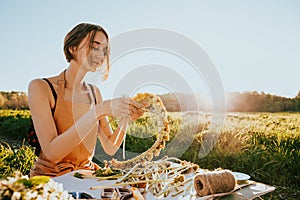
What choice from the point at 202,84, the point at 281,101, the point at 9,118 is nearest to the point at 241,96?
the point at 281,101

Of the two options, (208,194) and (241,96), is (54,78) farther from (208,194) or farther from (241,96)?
(241,96)

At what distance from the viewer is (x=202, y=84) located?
80.7 inches

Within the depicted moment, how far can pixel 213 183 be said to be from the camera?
145cm

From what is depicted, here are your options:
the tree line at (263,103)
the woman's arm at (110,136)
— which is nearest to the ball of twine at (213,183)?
the woman's arm at (110,136)

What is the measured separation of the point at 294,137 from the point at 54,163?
3.56 metres

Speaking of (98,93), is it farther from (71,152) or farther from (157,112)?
(157,112)

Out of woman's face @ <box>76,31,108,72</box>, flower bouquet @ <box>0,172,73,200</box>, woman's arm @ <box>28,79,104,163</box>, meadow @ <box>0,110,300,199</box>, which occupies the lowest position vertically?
meadow @ <box>0,110,300,199</box>

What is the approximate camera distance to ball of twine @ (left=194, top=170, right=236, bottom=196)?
144 cm

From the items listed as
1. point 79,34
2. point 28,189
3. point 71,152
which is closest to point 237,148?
point 71,152

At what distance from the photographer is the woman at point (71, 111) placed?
1.77 m

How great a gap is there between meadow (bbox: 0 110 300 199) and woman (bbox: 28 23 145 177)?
6.36 feet

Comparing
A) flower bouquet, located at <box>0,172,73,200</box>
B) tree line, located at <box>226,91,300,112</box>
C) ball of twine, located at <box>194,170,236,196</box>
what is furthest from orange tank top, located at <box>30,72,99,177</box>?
tree line, located at <box>226,91,300,112</box>

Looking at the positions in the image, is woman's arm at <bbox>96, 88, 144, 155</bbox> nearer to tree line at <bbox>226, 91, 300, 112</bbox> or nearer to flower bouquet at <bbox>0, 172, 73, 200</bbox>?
flower bouquet at <bbox>0, 172, 73, 200</bbox>

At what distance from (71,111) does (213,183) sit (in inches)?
33.6
